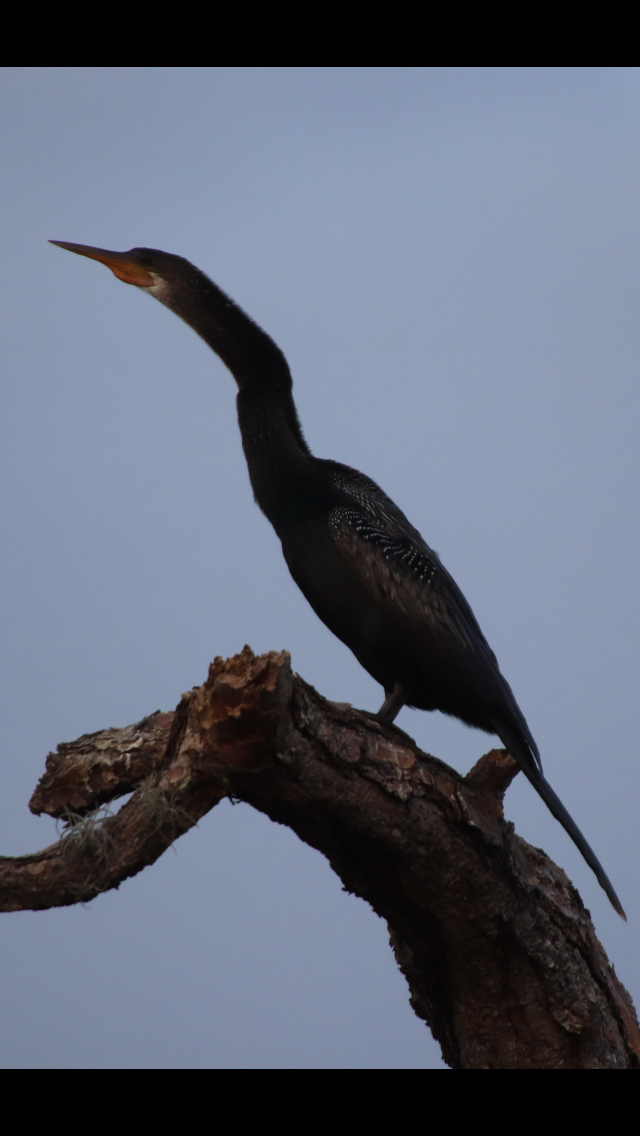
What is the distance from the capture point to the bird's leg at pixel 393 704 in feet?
9.74

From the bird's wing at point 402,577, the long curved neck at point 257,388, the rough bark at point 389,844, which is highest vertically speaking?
the long curved neck at point 257,388

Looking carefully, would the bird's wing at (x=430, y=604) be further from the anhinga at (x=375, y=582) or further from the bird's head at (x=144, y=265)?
the bird's head at (x=144, y=265)

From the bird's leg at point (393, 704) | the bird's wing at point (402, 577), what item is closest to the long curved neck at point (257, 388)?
the bird's wing at point (402, 577)

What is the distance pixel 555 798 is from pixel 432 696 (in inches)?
19.7

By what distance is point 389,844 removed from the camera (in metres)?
2.27

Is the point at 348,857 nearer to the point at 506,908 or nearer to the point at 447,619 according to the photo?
the point at 506,908

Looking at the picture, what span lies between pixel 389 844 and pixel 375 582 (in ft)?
3.02

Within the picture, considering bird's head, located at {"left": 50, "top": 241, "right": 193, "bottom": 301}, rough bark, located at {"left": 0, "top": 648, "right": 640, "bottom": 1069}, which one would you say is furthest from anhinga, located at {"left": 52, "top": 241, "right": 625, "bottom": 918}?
bird's head, located at {"left": 50, "top": 241, "right": 193, "bottom": 301}

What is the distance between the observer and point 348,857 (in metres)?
2.40

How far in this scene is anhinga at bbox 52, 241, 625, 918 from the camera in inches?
113

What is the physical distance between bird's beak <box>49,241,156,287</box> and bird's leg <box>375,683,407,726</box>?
1904 millimetres

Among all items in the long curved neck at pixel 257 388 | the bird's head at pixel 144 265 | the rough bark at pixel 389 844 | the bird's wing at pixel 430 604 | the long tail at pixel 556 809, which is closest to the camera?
the rough bark at pixel 389 844

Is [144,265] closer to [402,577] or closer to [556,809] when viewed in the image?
[402,577]

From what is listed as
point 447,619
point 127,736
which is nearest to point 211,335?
point 447,619
